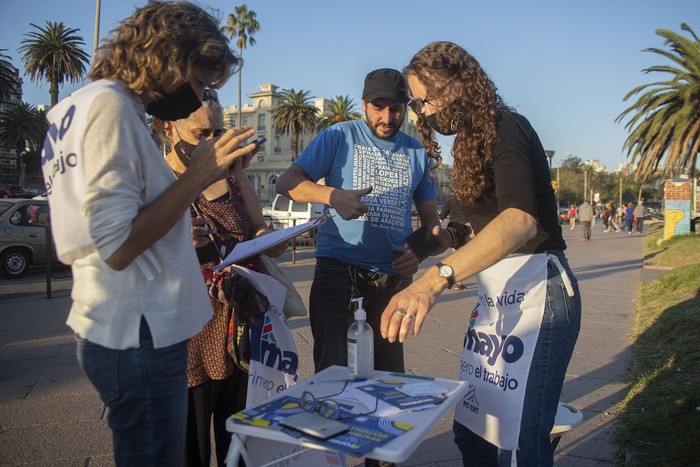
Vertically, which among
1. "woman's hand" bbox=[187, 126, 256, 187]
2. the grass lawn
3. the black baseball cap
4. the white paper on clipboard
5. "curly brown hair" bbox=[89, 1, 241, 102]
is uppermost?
the black baseball cap

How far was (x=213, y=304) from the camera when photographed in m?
2.49

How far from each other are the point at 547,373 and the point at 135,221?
1.58 metres

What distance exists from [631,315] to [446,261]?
6901 millimetres

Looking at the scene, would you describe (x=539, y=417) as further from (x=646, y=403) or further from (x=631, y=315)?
(x=631, y=315)

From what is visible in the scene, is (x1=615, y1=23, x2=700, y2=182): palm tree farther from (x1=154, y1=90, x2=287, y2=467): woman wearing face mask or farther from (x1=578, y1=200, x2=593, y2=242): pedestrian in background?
(x1=154, y1=90, x2=287, y2=467): woman wearing face mask

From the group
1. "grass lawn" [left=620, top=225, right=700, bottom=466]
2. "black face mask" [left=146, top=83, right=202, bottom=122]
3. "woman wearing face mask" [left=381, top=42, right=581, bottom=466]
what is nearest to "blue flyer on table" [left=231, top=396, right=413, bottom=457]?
"woman wearing face mask" [left=381, top=42, right=581, bottom=466]

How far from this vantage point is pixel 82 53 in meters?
38.9

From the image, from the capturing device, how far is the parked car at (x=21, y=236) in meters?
11.4

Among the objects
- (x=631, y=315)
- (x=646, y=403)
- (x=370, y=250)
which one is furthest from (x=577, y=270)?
(x=370, y=250)

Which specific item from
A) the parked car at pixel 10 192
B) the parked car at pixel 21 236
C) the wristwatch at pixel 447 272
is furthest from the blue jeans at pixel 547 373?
the parked car at pixel 10 192

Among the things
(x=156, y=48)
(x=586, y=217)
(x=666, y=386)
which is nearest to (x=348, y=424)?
(x=156, y=48)

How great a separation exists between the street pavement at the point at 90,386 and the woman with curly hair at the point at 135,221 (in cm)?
208

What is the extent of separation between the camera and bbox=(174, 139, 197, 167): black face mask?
8.42 feet

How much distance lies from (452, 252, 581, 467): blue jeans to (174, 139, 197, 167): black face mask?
5.53ft
